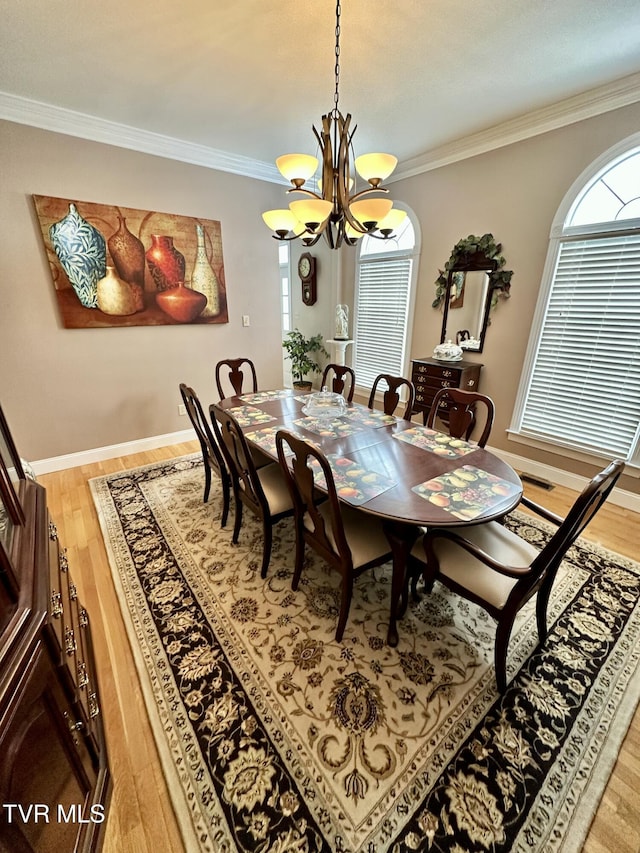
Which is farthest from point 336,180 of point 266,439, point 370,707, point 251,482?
point 370,707

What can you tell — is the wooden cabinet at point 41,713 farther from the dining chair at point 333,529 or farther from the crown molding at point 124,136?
the crown molding at point 124,136

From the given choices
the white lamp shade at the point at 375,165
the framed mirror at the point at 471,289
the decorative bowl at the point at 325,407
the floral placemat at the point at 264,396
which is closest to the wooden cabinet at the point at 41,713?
the decorative bowl at the point at 325,407

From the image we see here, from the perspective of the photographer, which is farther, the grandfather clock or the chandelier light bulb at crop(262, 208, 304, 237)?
the grandfather clock

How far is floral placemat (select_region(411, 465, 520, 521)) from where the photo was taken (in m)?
1.40

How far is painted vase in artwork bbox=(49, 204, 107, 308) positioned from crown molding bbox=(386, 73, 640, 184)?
317 cm

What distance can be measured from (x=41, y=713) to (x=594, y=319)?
145 inches

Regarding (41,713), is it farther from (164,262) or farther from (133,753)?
(164,262)

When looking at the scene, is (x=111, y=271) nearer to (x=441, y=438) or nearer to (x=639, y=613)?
(x=441, y=438)

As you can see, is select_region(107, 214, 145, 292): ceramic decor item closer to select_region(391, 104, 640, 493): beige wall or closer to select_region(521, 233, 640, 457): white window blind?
select_region(391, 104, 640, 493): beige wall

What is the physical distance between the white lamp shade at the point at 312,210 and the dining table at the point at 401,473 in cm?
119

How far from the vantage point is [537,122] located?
2682 mm

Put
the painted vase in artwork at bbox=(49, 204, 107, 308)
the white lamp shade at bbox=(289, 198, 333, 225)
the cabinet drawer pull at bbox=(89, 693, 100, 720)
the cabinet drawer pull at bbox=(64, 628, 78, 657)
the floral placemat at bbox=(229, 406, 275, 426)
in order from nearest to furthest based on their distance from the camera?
the cabinet drawer pull at bbox=(64, 628, 78, 657) → the cabinet drawer pull at bbox=(89, 693, 100, 720) → the white lamp shade at bbox=(289, 198, 333, 225) → the floral placemat at bbox=(229, 406, 275, 426) → the painted vase in artwork at bbox=(49, 204, 107, 308)

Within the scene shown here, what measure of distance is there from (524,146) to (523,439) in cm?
248

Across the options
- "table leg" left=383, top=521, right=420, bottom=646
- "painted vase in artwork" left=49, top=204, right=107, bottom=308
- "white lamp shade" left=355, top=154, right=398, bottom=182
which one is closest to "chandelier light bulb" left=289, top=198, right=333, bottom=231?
"white lamp shade" left=355, top=154, right=398, bottom=182
